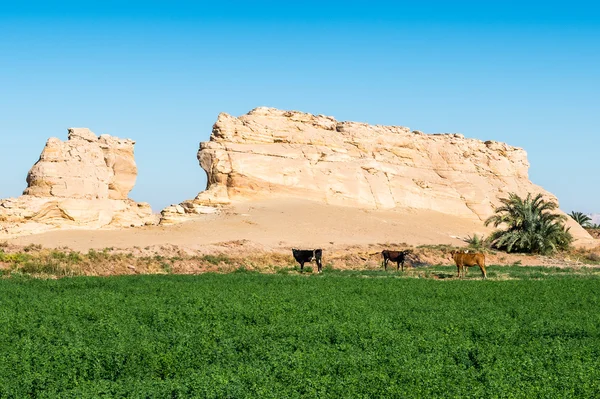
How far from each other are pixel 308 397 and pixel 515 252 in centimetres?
3969

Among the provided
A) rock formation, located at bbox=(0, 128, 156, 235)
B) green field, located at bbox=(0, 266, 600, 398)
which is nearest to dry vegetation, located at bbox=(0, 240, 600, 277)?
rock formation, located at bbox=(0, 128, 156, 235)

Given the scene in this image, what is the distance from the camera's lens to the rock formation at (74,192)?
143 ft

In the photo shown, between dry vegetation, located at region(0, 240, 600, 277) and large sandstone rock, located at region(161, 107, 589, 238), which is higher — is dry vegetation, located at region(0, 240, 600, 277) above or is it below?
below

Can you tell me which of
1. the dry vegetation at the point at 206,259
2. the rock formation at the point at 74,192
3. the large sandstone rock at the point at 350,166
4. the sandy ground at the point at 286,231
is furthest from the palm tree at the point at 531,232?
the rock formation at the point at 74,192

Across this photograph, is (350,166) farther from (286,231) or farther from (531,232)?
(531,232)

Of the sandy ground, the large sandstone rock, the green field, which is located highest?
the large sandstone rock

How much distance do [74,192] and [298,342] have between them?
115 ft

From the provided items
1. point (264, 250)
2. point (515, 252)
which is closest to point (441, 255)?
point (515, 252)

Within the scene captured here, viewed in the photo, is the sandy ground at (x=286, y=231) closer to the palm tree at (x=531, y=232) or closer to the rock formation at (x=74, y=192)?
the rock formation at (x=74, y=192)

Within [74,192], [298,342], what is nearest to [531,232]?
[74,192]

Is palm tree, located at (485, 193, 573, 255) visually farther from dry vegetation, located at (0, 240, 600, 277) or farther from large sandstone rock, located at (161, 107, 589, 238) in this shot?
large sandstone rock, located at (161, 107, 589, 238)

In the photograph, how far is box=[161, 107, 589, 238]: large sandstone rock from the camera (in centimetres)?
5559

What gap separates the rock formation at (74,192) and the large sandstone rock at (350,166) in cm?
457

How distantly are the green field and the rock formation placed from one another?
70.8ft
